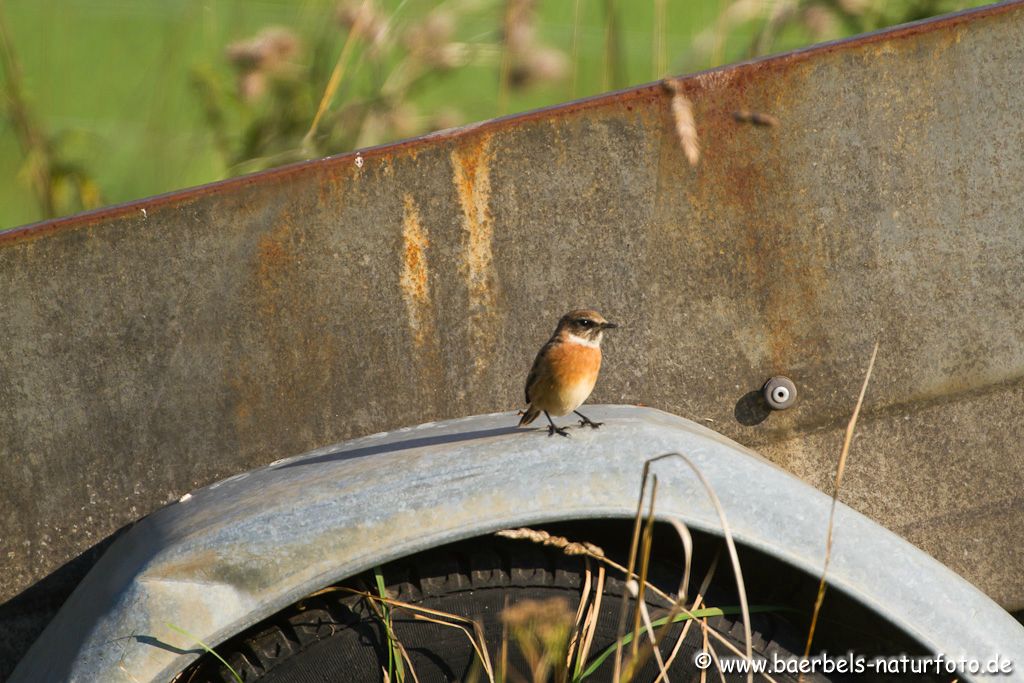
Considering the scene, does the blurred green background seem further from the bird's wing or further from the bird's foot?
the bird's foot

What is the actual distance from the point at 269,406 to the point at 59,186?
6.08 ft

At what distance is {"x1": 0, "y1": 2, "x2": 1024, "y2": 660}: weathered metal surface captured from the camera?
2.56 metres

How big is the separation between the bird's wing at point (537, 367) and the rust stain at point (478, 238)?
0.16 metres

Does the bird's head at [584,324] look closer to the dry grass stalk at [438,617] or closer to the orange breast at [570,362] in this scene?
the orange breast at [570,362]

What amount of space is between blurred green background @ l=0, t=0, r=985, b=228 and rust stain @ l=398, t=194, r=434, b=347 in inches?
43.5

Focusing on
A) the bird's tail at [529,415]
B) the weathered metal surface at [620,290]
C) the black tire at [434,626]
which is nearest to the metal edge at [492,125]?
the weathered metal surface at [620,290]

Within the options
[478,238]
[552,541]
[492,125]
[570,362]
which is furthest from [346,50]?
[552,541]

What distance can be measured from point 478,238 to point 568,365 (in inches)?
18.7

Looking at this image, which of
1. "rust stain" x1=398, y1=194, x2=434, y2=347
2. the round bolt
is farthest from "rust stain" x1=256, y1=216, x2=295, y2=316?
the round bolt

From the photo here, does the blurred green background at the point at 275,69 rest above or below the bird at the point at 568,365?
above

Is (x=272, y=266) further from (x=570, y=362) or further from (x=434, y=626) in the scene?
(x=434, y=626)

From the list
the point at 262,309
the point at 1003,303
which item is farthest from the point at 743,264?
the point at 262,309

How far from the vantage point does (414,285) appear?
2.63 metres

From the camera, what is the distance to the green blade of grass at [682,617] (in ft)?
6.23
